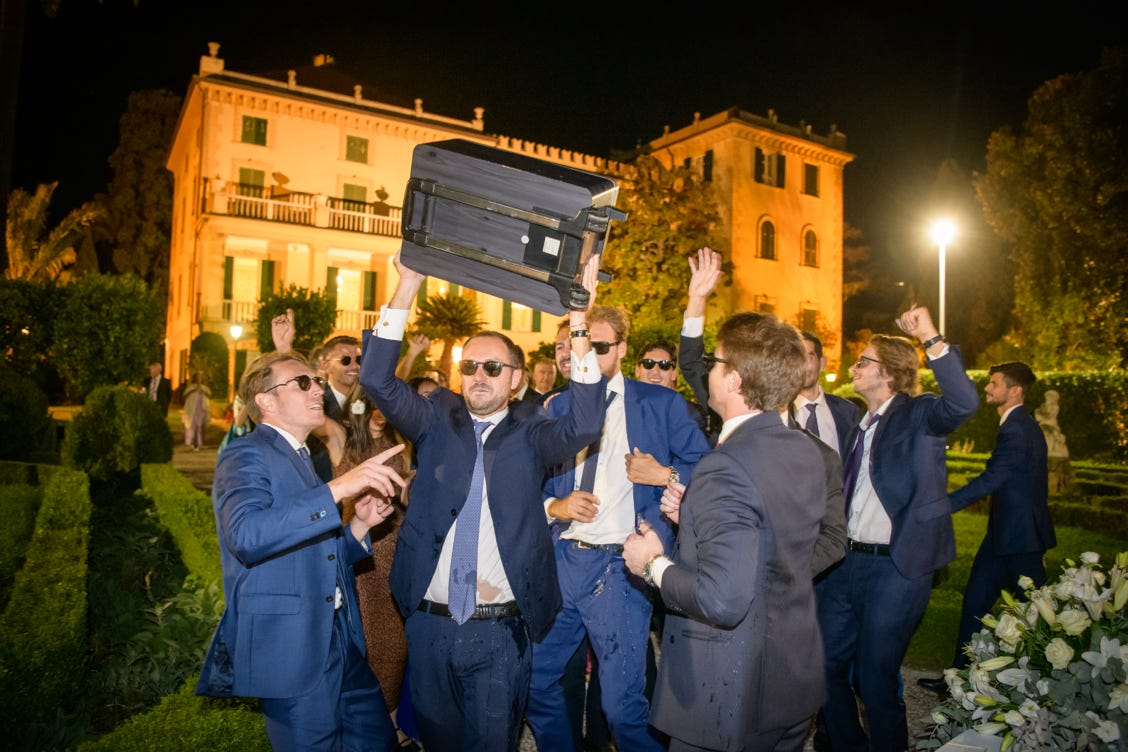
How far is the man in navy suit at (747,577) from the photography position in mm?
2334

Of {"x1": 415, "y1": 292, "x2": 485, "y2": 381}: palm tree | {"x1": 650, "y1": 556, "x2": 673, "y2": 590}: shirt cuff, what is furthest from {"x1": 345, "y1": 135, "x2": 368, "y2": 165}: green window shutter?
{"x1": 650, "y1": 556, "x2": 673, "y2": 590}: shirt cuff

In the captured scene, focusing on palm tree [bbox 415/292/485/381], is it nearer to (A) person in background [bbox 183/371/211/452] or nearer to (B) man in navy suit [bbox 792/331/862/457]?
(A) person in background [bbox 183/371/211/452]

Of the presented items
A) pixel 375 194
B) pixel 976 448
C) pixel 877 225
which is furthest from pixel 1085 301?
pixel 375 194

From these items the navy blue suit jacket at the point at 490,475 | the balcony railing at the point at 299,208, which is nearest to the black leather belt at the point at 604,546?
the navy blue suit jacket at the point at 490,475

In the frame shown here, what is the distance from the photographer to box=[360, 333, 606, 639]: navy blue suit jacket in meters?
3.30

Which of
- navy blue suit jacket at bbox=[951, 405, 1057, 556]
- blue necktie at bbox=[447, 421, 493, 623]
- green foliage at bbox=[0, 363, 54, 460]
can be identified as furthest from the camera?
green foliage at bbox=[0, 363, 54, 460]

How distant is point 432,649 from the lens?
3.25 meters

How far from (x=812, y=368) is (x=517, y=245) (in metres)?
2.45

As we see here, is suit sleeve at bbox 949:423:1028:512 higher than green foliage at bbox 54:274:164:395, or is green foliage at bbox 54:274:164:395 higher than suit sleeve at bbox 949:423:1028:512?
green foliage at bbox 54:274:164:395

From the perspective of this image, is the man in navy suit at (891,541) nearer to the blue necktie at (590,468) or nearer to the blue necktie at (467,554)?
the blue necktie at (590,468)

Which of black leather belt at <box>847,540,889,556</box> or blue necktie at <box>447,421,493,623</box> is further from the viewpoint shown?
black leather belt at <box>847,540,889,556</box>

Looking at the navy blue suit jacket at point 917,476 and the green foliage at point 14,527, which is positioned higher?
the navy blue suit jacket at point 917,476

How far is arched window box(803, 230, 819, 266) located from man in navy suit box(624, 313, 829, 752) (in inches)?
1550

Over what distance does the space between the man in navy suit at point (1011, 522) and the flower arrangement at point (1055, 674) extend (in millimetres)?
2613
